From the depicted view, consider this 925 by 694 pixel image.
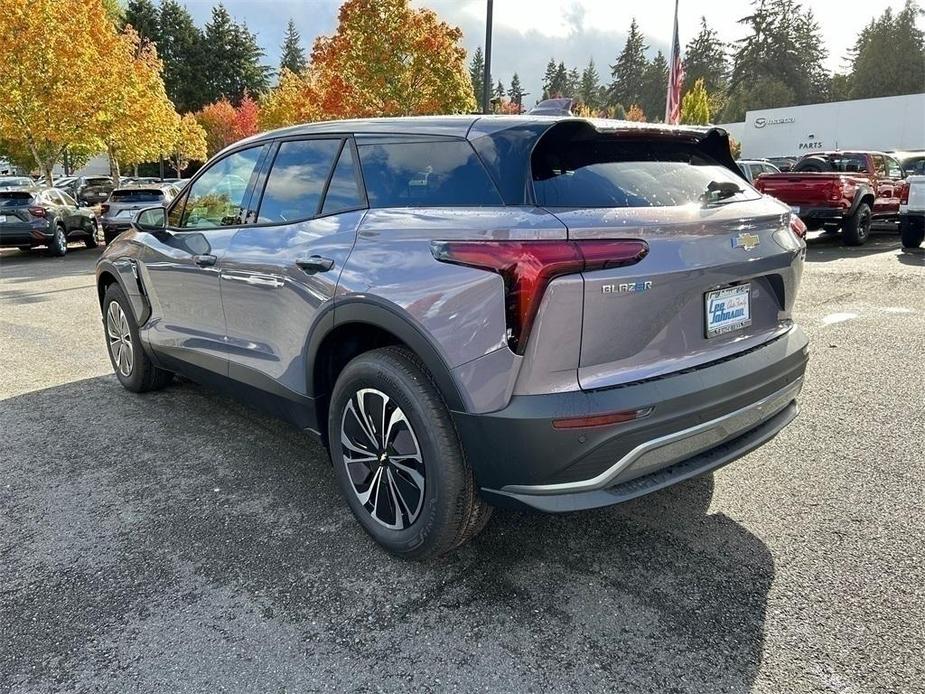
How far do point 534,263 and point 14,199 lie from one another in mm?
15377

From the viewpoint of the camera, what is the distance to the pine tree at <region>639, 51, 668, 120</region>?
90.1 metres

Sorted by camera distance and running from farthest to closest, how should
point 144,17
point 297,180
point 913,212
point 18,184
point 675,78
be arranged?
1. point 144,17
2. point 18,184
3. point 675,78
4. point 913,212
5. point 297,180

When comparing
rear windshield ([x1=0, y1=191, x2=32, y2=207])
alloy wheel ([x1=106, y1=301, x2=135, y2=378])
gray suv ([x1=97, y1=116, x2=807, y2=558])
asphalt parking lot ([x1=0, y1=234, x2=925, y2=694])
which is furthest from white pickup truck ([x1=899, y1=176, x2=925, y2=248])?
rear windshield ([x1=0, y1=191, x2=32, y2=207])

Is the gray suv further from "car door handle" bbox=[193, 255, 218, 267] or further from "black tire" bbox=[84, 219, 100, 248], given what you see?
"black tire" bbox=[84, 219, 100, 248]

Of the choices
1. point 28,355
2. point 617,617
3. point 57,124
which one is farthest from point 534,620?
point 57,124

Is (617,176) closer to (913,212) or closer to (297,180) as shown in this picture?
(297,180)

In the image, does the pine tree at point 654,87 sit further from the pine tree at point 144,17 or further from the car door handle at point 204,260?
the car door handle at point 204,260

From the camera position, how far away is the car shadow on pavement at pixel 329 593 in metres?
2.16

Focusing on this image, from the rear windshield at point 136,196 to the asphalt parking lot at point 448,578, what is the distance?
46.4 feet

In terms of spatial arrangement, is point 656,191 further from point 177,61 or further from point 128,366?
point 177,61

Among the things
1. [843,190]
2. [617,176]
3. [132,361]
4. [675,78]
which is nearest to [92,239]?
[132,361]

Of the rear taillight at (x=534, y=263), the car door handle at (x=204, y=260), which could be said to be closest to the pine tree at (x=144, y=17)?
the car door handle at (x=204, y=260)

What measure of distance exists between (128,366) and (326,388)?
2.61 m

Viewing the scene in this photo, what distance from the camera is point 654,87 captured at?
91.6 meters
